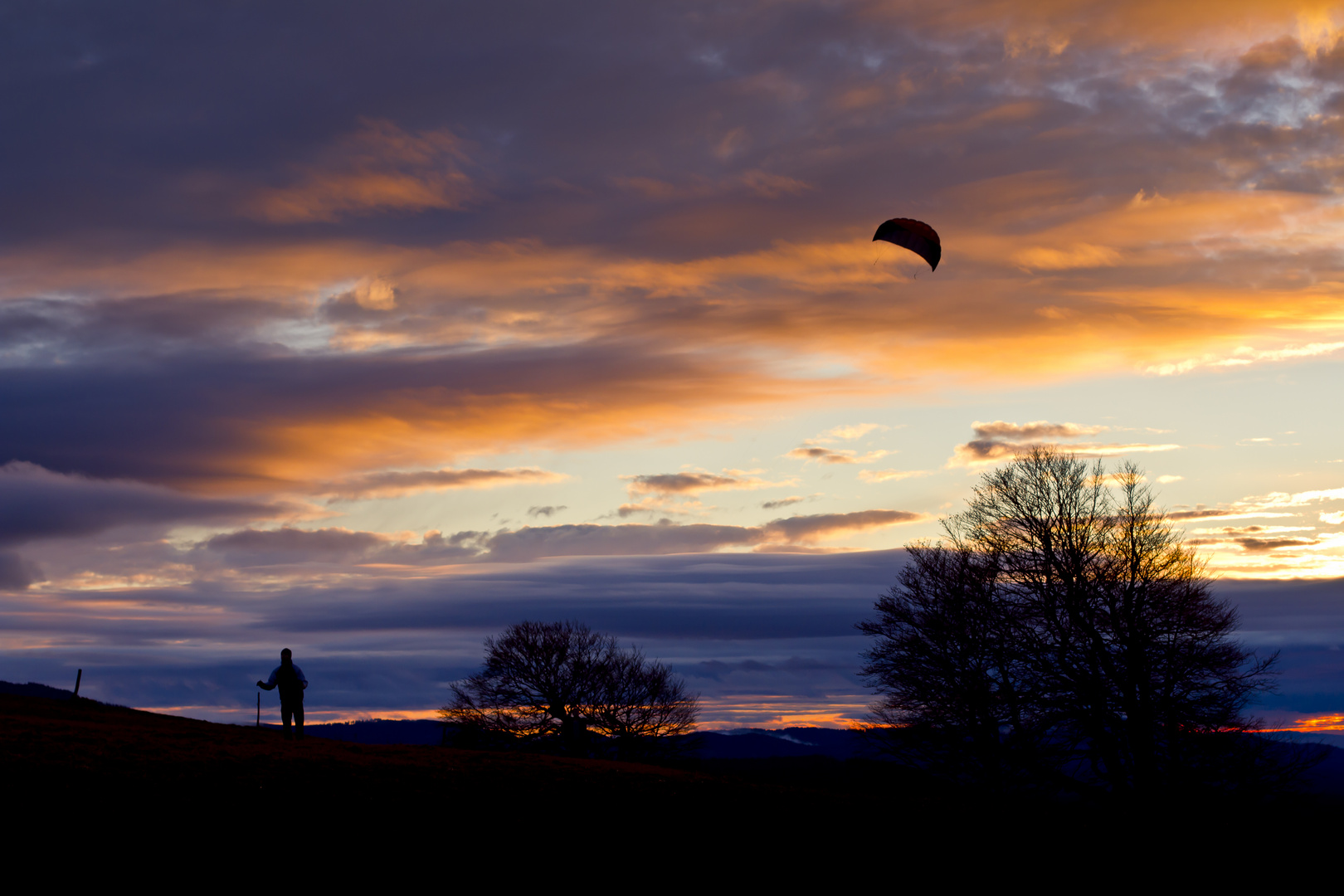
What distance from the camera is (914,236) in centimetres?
3700

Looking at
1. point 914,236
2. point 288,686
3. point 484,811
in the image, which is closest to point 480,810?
point 484,811

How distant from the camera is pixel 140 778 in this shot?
68.6 feet

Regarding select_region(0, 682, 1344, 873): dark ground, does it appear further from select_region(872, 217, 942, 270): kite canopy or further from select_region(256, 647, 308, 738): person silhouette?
select_region(872, 217, 942, 270): kite canopy

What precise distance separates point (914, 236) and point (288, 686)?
2681cm

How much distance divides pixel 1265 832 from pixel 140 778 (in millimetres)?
25221

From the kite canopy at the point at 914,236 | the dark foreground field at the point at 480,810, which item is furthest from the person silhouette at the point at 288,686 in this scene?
the kite canopy at the point at 914,236

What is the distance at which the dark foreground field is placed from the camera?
17844mm

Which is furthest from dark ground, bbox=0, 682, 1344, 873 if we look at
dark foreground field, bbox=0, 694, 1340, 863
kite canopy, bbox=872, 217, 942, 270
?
kite canopy, bbox=872, 217, 942, 270

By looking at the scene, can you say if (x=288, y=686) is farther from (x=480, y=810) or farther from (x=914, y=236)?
(x=914, y=236)

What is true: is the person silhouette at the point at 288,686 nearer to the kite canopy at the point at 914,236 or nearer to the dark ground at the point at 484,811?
the dark ground at the point at 484,811

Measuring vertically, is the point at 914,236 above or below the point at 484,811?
above

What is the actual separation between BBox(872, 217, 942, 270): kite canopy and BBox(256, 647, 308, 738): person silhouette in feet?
82.0

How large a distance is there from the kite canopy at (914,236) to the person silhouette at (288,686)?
25.0 meters

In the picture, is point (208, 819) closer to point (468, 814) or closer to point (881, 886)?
point (468, 814)
